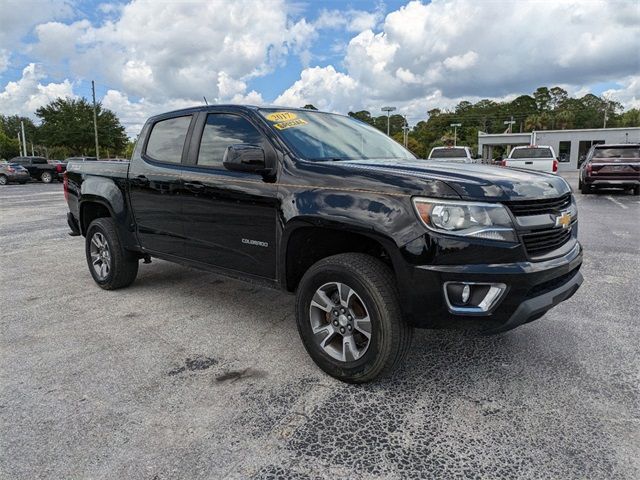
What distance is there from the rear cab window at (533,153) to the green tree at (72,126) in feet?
146

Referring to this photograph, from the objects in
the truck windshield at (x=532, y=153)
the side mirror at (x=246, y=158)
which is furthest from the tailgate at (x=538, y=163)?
the side mirror at (x=246, y=158)

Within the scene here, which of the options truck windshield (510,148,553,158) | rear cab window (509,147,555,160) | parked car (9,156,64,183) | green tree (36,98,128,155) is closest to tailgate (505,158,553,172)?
rear cab window (509,147,555,160)

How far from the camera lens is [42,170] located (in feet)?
91.0

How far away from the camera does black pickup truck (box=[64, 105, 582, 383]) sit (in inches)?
100

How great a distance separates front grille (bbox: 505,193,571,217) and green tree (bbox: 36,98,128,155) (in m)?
53.5

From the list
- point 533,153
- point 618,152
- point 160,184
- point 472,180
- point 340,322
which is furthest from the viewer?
point 533,153

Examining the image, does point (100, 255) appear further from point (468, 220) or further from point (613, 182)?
point (613, 182)

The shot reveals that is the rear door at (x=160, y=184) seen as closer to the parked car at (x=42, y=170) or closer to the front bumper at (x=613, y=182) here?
the front bumper at (x=613, y=182)

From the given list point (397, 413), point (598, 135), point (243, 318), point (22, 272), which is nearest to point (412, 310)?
point (397, 413)

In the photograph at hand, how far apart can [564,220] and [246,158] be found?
2.06 metres

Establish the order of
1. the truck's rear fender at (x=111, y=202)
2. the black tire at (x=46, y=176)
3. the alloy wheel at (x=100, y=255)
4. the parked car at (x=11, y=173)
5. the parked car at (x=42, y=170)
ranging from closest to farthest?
the truck's rear fender at (x=111, y=202) → the alloy wheel at (x=100, y=255) → the parked car at (x=11, y=173) → the parked car at (x=42, y=170) → the black tire at (x=46, y=176)

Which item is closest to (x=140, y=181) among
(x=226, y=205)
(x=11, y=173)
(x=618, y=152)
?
(x=226, y=205)

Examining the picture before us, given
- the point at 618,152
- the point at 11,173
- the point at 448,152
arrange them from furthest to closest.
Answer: the point at 11,173 → the point at 448,152 → the point at 618,152

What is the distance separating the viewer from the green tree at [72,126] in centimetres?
4859
